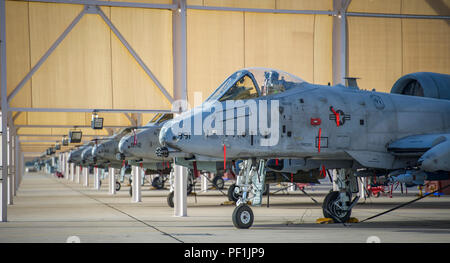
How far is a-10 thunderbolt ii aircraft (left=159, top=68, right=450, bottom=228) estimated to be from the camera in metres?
13.1

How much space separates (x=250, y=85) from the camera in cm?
1359

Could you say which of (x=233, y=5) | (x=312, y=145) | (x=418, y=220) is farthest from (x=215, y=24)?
(x=418, y=220)

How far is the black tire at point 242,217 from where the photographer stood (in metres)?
13.4

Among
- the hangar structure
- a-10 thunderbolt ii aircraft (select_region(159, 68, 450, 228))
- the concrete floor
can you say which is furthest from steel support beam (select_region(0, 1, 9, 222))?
a-10 thunderbolt ii aircraft (select_region(159, 68, 450, 228))

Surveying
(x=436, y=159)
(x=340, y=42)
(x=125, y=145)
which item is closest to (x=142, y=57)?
(x=340, y=42)

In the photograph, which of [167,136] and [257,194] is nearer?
[167,136]

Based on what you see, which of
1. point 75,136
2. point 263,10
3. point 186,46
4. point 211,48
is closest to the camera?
point 186,46

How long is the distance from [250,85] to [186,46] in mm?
5315

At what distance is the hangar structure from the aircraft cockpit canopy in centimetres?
477

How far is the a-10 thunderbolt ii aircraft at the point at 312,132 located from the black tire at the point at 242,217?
0.07 feet

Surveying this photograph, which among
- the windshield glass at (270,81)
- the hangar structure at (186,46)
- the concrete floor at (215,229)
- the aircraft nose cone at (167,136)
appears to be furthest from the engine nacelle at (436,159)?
the hangar structure at (186,46)

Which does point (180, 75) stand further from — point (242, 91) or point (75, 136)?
point (75, 136)

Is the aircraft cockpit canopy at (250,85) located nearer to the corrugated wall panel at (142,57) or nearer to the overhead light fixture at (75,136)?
the corrugated wall panel at (142,57)
